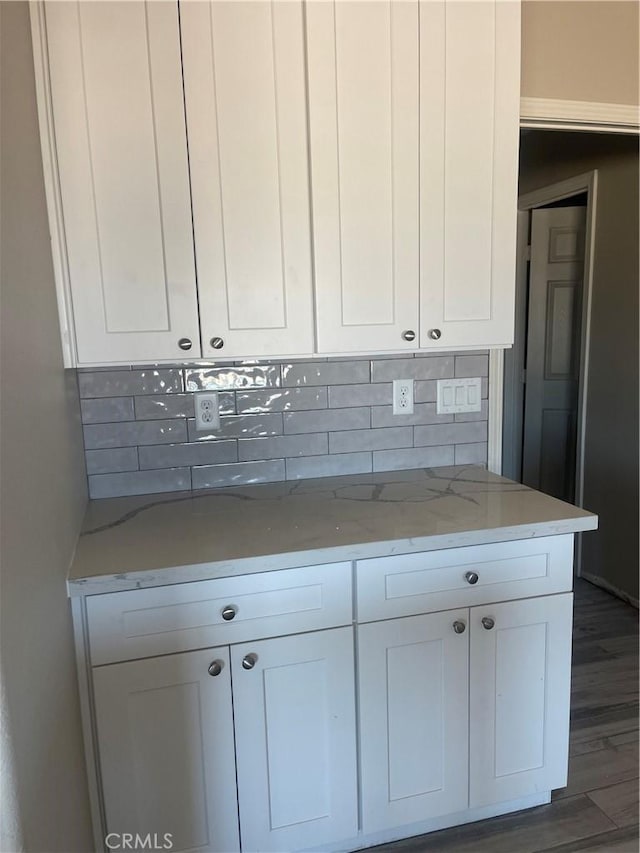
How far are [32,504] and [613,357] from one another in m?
2.80

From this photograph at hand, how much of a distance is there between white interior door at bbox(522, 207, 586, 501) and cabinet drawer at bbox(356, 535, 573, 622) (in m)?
2.19

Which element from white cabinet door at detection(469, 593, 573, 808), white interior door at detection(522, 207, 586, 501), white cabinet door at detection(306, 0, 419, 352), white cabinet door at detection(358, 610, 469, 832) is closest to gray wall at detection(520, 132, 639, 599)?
white interior door at detection(522, 207, 586, 501)

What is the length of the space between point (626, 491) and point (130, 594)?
252 cm

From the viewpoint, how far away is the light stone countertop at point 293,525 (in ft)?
4.13

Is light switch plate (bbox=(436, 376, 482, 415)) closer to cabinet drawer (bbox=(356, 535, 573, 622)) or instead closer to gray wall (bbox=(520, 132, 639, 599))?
cabinet drawer (bbox=(356, 535, 573, 622))

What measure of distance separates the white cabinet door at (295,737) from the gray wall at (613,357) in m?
2.05

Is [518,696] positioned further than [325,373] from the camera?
No

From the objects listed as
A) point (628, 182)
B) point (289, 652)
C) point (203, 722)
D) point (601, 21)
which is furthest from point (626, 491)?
point (203, 722)

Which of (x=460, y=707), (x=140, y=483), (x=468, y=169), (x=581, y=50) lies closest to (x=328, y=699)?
A: (x=460, y=707)

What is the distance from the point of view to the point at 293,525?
4.79 feet

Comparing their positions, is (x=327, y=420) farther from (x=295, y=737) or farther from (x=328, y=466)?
(x=295, y=737)

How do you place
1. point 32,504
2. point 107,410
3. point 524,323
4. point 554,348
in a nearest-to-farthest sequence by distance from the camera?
point 32,504
point 107,410
point 554,348
point 524,323

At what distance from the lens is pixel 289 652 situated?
1.36m

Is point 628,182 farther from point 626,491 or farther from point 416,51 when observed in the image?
point 416,51
